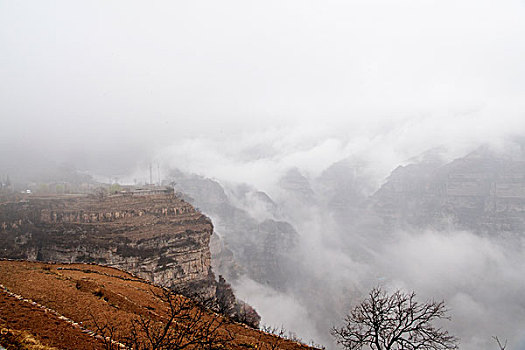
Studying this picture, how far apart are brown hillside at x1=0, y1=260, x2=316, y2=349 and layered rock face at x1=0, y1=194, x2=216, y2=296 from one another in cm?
2140

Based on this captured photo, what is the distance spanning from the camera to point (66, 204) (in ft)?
167

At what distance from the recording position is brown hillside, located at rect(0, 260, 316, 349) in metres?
12.0

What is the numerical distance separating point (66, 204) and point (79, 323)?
43.9 metres

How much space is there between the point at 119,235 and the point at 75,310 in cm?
3212

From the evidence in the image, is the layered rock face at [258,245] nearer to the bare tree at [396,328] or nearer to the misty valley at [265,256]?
the misty valley at [265,256]

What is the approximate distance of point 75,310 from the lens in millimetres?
15109

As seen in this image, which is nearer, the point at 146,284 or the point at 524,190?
the point at 146,284

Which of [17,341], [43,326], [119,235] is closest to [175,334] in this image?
[17,341]

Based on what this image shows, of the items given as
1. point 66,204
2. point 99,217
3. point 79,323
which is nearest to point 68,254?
point 99,217

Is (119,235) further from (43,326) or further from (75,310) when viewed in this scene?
(43,326)

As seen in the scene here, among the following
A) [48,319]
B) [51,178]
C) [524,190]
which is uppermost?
[524,190]

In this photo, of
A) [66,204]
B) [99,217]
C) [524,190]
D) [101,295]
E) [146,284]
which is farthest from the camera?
[524,190]

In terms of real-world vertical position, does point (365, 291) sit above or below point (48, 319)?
above

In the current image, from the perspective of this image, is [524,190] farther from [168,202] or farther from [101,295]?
[101,295]
